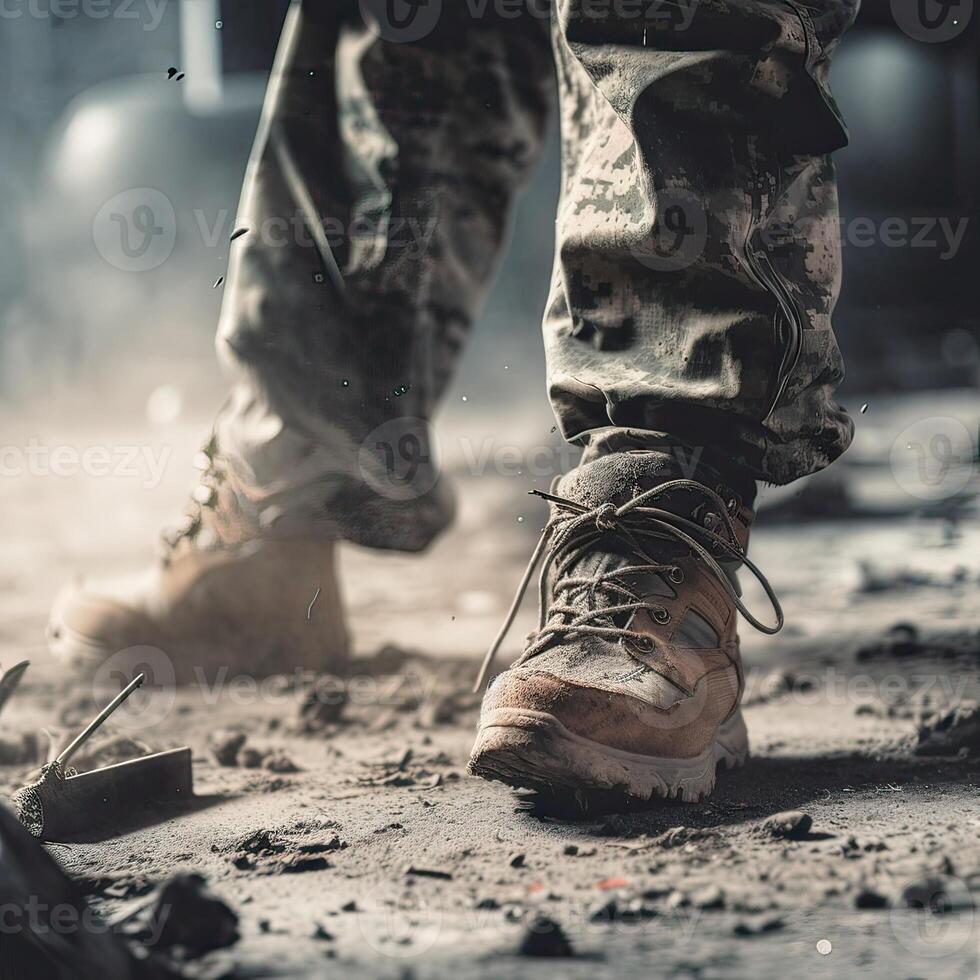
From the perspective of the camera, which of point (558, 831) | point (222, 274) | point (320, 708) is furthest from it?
point (222, 274)

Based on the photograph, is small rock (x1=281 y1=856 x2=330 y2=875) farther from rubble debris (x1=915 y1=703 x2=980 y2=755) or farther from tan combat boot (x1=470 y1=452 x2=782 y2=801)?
rubble debris (x1=915 y1=703 x2=980 y2=755)

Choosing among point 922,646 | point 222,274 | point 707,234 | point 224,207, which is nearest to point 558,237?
point 707,234

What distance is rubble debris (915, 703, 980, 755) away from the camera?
3.86 ft

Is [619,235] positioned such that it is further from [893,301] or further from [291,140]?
[893,301]

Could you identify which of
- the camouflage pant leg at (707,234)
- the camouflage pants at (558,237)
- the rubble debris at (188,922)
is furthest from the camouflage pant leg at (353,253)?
the rubble debris at (188,922)

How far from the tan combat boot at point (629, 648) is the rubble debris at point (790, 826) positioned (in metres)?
0.10

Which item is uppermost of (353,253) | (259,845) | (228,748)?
(353,253)

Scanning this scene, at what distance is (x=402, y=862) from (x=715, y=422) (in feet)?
1.60

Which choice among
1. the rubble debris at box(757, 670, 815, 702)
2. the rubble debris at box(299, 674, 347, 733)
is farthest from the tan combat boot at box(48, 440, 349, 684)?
the rubble debris at box(757, 670, 815, 702)

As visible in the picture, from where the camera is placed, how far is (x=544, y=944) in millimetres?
677

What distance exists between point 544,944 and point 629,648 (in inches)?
13.9

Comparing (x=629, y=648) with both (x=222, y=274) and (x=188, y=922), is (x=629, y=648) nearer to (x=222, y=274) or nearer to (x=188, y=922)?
(x=188, y=922)

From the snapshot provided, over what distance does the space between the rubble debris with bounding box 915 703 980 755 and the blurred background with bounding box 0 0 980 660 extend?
69.1 inches

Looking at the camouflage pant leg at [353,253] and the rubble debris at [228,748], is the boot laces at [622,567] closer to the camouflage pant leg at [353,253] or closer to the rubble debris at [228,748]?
the rubble debris at [228,748]
